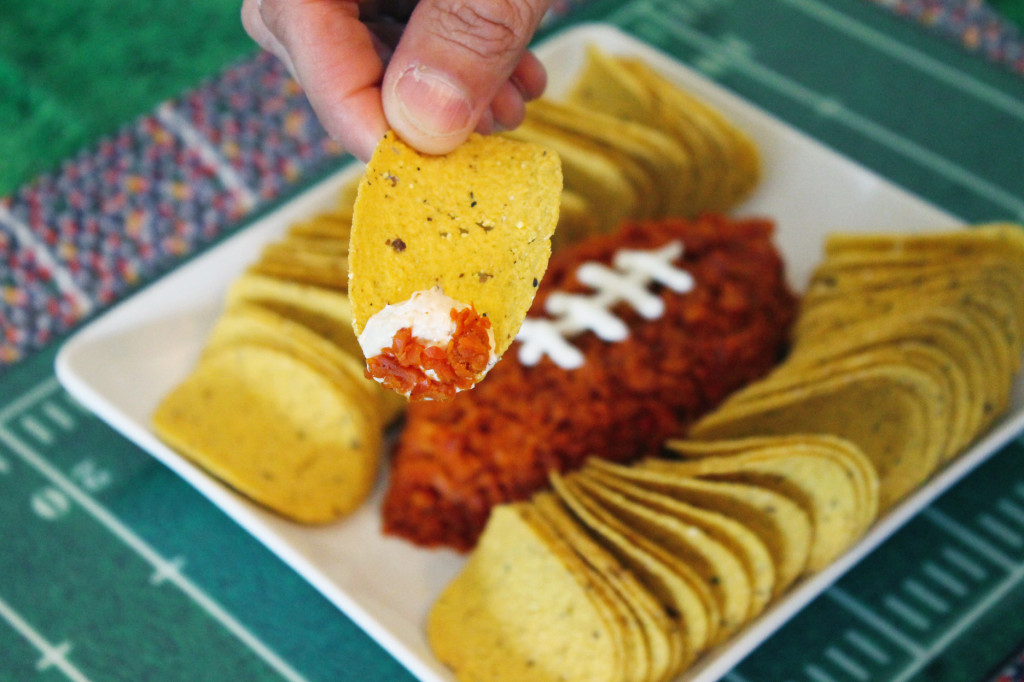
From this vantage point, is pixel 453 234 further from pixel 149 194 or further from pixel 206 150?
pixel 206 150

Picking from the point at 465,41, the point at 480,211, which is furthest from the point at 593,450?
the point at 465,41

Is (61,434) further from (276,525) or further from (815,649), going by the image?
(815,649)

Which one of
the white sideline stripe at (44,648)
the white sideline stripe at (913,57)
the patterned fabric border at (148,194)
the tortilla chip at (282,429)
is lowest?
the white sideline stripe at (44,648)

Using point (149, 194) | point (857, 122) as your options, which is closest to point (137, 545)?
point (149, 194)

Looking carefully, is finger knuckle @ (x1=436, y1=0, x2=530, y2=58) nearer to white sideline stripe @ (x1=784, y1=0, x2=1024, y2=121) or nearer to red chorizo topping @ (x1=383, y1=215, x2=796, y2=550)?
red chorizo topping @ (x1=383, y1=215, x2=796, y2=550)

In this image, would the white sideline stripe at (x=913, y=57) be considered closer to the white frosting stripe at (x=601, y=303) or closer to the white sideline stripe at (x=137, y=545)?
the white frosting stripe at (x=601, y=303)

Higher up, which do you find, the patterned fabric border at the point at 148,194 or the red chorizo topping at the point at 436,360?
the red chorizo topping at the point at 436,360

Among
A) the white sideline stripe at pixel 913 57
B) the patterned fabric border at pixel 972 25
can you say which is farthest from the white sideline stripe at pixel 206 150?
the patterned fabric border at pixel 972 25
